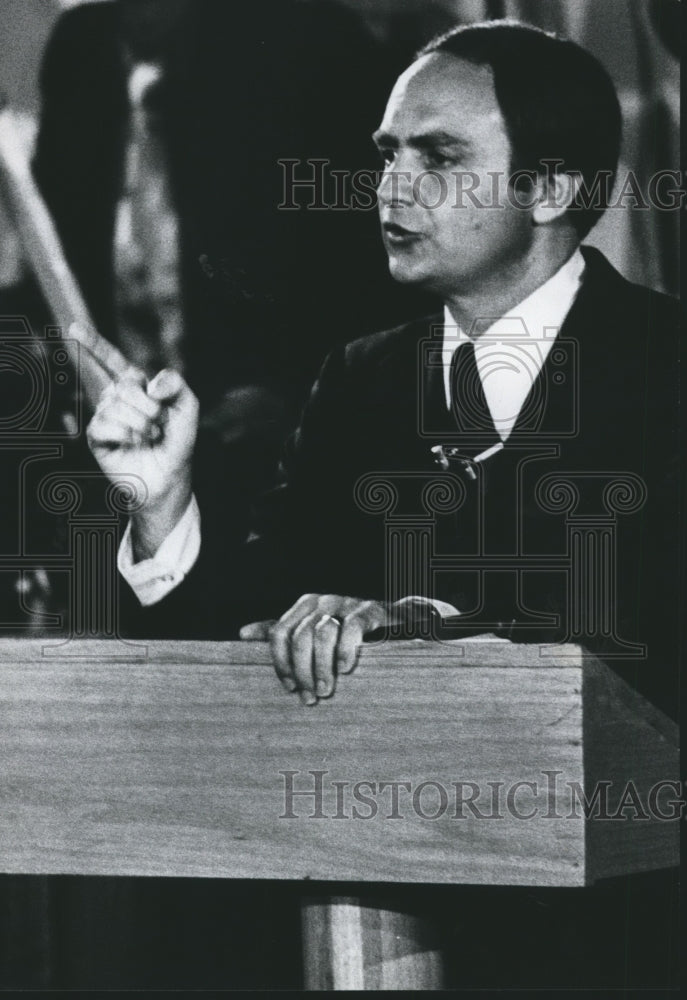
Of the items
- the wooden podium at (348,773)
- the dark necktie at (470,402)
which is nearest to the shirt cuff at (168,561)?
the wooden podium at (348,773)

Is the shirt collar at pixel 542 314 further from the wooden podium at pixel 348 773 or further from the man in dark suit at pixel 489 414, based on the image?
the wooden podium at pixel 348 773

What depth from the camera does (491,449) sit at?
1662 mm

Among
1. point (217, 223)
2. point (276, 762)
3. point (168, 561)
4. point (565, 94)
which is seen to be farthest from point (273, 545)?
point (565, 94)

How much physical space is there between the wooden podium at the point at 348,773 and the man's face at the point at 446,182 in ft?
1.51

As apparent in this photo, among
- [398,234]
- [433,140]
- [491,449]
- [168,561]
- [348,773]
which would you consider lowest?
[348,773]

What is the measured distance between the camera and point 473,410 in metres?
1.67

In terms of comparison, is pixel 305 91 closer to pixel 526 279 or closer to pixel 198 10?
pixel 198 10

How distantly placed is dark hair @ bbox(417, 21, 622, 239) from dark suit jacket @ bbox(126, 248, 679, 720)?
3.7 inches

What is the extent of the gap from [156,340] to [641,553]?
64cm

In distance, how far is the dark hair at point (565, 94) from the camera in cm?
168

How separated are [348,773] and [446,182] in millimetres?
704

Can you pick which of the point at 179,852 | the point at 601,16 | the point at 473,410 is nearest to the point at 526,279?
the point at 473,410

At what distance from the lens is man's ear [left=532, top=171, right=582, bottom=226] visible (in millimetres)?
1673

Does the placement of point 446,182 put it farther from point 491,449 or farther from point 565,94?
point 491,449
